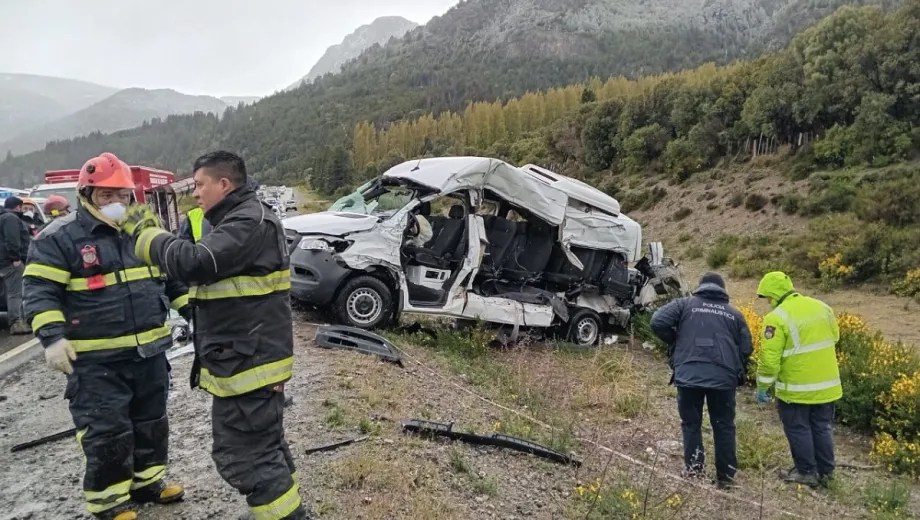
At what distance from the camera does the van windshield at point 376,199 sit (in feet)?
26.5

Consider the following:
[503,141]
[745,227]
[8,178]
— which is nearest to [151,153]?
[8,178]

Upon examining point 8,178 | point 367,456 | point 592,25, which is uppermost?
point 592,25

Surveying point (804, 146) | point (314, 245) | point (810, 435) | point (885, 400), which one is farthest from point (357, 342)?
point (804, 146)

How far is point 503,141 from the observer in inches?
2436

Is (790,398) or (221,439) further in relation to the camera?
(790,398)

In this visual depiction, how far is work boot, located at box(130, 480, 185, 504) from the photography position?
322 centimetres

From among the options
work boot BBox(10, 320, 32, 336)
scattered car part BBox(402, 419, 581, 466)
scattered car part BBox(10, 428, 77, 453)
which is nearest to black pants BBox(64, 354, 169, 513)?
scattered car part BBox(10, 428, 77, 453)

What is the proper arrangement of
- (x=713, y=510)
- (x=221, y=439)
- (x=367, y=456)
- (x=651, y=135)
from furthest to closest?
(x=651, y=135) < (x=713, y=510) < (x=367, y=456) < (x=221, y=439)

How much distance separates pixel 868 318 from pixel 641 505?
1068 centimetres

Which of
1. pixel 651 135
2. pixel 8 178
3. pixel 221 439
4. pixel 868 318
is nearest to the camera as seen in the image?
pixel 221 439

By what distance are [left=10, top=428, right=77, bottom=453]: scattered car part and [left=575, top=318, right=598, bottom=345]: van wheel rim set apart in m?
6.56

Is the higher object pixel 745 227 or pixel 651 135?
pixel 651 135

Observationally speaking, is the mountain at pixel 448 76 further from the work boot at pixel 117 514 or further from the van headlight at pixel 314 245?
the work boot at pixel 117 514

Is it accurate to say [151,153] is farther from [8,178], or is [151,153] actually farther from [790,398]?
[790,398]
